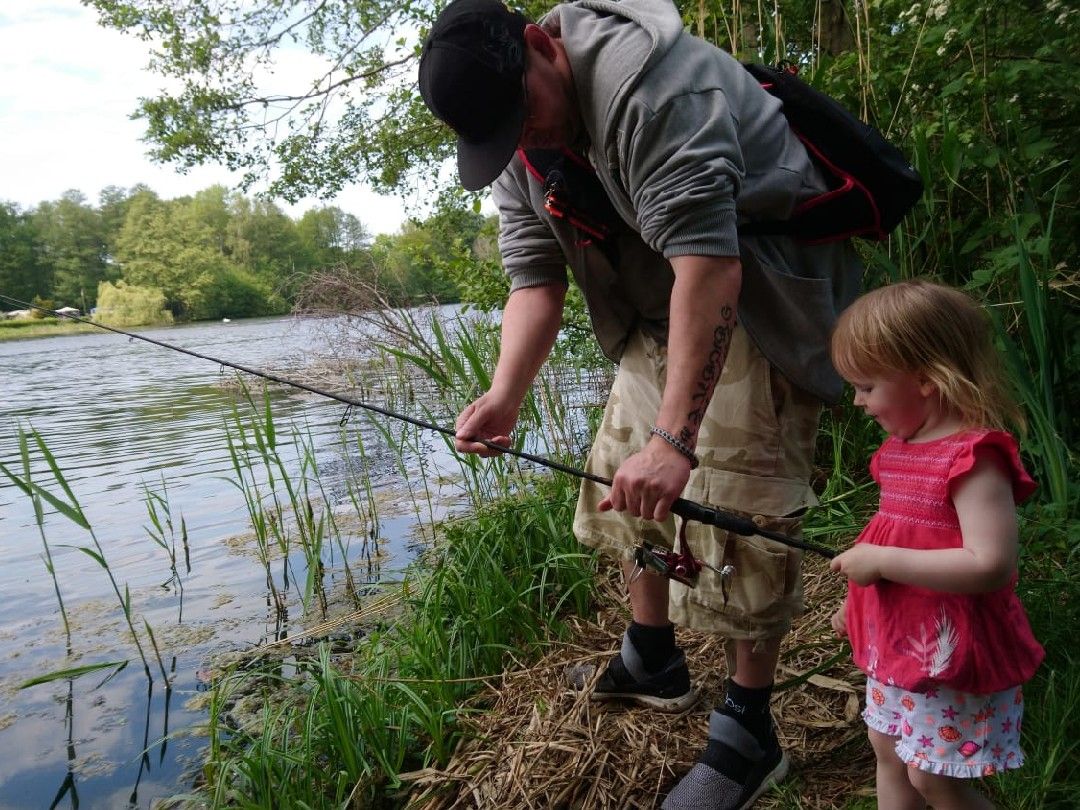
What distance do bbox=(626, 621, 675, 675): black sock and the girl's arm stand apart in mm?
1015

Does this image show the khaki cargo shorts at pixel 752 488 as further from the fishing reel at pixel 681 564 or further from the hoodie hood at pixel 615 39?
the hoodie hood at pixel 615 39

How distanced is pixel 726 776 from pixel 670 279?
45.7 inches

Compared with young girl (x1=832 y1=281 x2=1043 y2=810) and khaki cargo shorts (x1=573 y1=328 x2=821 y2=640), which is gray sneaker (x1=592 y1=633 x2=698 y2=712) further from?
young girl (x1=832 y1=281 x2=1043 y2=810)

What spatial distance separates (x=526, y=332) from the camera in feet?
6.64

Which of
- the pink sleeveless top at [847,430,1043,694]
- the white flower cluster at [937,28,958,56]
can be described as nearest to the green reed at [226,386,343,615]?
the pink sleeveless top at [847,430,1043,694]

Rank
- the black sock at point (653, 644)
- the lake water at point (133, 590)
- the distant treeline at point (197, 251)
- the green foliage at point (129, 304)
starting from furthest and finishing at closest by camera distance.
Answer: the green foliage at point (129, 304)
the distant treeline at point (197, 251)
the lake water at point (133, 590)
the black sock at point (653, 644)

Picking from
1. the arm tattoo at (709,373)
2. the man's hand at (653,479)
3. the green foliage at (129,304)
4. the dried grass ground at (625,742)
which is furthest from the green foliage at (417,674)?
the green foliage at (129,304)

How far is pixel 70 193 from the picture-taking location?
3156cm

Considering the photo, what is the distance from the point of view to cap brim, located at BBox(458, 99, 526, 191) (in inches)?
59.6

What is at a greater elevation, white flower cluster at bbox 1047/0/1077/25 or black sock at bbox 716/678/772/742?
white flower cluster at bbox 1047/0/1077/25

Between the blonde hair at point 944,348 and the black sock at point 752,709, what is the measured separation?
2.85 feet

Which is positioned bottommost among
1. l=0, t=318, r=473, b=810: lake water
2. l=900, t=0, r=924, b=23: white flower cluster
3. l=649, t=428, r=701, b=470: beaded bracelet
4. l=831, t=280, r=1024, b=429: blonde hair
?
l=0, t=318, r=473, b=810: lake water

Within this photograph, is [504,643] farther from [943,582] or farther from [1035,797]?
[943,582]

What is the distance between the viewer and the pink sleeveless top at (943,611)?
122cm
